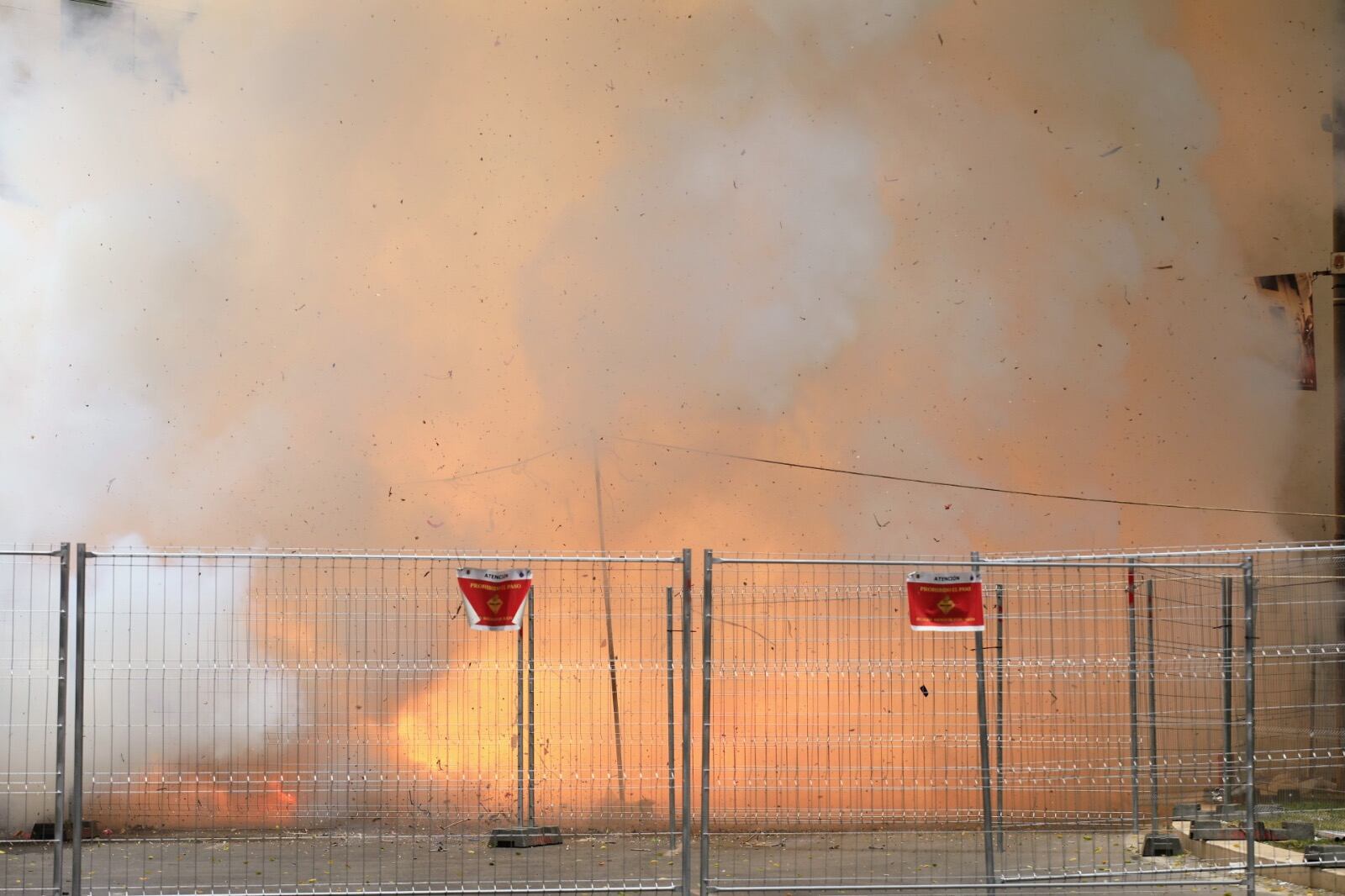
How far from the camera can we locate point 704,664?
723 centimetres

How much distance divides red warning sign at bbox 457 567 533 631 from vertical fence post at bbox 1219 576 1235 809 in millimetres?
3717

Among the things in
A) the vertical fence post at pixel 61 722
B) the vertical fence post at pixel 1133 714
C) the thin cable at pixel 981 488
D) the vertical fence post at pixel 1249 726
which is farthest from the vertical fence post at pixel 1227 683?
the vertical fence post at pixel 61 722

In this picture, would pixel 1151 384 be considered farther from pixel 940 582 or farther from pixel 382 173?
pixel 382 173

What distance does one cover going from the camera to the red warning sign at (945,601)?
24.6 ft

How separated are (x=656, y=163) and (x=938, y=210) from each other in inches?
79.2

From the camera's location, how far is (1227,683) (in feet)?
28.9

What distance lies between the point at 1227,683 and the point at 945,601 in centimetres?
242

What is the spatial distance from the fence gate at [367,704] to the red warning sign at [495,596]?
1.70 m

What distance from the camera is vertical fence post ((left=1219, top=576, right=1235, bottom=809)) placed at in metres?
8.05

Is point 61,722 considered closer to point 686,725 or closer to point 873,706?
point 686,725

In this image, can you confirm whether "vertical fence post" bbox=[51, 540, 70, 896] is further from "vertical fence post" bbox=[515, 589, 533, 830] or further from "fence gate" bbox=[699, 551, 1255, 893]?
"fence gate" bbox=[699, 551, 1255, 893]

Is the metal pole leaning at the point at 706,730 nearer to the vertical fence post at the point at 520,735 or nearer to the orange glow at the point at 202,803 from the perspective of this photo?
the vertical fence post at the point at 520,735

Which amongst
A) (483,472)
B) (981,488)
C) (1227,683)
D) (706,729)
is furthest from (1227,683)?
(483,472)

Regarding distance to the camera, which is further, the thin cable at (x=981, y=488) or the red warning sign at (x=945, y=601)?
Result: the thin cable at (x=981, y=488)
